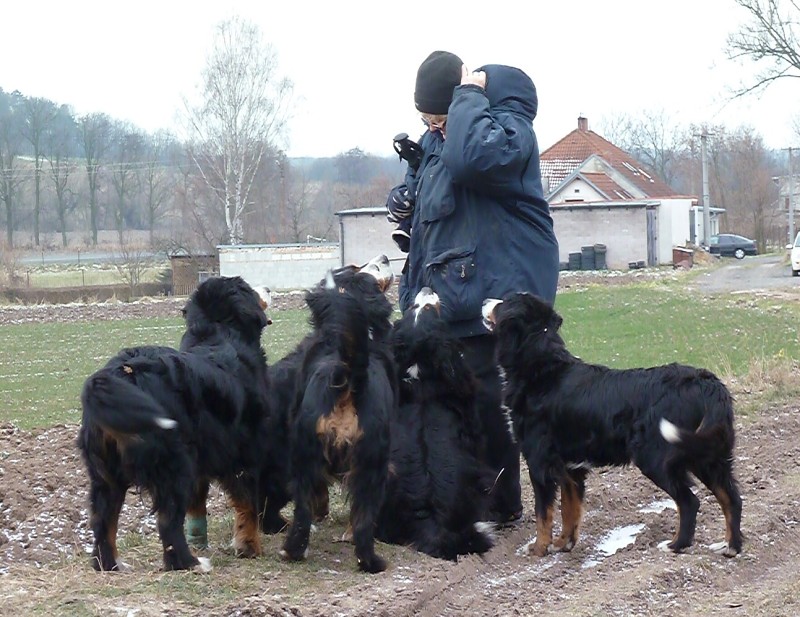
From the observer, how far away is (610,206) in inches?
2251

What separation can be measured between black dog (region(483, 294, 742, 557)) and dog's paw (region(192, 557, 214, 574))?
210cm

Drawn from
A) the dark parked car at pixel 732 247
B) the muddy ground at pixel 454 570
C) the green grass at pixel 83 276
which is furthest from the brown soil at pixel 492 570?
the dark parked car at pixel 732 247

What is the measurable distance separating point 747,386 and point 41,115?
3155 inches

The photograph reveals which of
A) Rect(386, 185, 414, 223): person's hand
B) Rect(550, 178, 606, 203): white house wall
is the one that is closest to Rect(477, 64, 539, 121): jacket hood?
Rect(386, 185, 414, 223): person's hand

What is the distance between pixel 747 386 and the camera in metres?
12.2

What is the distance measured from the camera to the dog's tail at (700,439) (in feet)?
19.5

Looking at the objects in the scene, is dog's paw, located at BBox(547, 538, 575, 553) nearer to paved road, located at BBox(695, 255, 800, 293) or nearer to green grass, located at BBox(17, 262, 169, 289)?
paved road, located at BBox(695, 255, 800, 293)

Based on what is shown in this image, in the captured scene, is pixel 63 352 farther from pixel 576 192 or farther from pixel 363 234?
pixel 576 192

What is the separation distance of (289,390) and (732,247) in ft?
238

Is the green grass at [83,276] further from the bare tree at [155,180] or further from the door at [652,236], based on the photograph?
the door at [652,236]

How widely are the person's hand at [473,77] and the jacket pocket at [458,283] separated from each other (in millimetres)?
1108

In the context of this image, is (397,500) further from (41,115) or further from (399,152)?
(41,115)

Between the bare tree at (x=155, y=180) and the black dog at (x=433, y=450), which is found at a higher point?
the bare tree at (x=155, y=180)

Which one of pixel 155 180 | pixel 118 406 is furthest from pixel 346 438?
pixel 155 180
